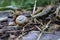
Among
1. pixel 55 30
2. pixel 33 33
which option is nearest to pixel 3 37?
pixel 33 33

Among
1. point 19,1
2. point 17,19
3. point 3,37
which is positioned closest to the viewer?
point 3,37

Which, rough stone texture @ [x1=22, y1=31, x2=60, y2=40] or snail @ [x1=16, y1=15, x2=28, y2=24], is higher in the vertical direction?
snail @ [x1=16, y1=15, x2=28, y2=24]

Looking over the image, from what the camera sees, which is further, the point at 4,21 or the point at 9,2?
the point at 9,2

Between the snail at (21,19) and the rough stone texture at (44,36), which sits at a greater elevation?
the snail at (21,19)

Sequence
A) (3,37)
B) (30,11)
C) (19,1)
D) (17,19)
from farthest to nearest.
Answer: (19,1) < (30,11) < (17,19) < (3,37)

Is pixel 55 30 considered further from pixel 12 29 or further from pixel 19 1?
pixel 19 1

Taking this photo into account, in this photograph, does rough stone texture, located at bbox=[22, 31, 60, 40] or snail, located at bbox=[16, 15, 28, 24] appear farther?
snail, located at bbox=[16, 15, 28, 24]

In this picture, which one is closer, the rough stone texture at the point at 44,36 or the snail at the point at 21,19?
the rough stone texture at the point at 44,36

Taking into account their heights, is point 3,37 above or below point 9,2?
below

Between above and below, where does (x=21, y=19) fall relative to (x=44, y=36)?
above

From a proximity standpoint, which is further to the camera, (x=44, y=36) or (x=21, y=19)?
(x=21, y=19)
